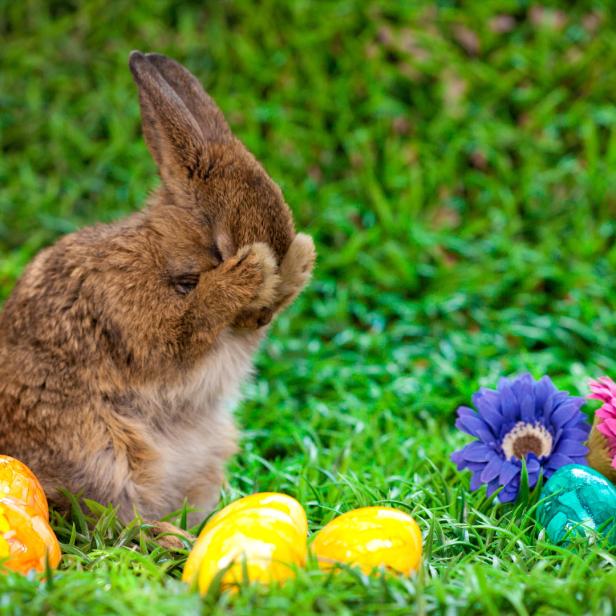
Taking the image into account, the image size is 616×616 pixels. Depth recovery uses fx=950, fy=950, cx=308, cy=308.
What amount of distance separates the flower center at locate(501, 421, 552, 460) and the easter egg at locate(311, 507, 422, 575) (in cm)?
83

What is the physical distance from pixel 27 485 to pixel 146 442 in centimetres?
50

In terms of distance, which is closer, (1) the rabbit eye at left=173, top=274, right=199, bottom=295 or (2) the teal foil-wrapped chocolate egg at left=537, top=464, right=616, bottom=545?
(2) the teal foil-wrapped chocolate egg at left=537, top=464, right=616, bottom=545

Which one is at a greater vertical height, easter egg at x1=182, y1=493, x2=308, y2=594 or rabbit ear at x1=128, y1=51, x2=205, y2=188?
rabbit ear at x1=128, y1=51, x2=205, y2=188

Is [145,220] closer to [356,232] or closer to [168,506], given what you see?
[168,506]

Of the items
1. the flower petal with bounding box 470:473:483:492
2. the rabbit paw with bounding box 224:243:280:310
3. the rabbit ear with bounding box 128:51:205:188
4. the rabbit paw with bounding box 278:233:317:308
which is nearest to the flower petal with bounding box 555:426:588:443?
the flower petal with bounding box 470:473:483:492

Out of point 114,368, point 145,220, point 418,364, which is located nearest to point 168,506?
point 114,368

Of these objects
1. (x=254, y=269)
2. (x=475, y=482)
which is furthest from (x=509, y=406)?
(x=254, y=269)

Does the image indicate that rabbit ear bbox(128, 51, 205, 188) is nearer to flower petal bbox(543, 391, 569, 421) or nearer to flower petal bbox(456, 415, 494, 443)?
flower petal bbox(456, 415, 494, 443)

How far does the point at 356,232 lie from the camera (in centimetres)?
602

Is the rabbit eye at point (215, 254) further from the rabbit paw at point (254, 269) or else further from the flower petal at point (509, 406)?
the flower petal at point (509, 406)

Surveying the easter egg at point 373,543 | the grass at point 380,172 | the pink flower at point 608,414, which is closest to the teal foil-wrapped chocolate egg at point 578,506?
the pink flower at point 608,414

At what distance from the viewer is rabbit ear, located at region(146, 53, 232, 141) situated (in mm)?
3582

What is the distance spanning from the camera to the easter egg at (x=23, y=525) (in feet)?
9.11

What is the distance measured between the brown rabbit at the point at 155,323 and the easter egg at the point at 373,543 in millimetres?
843
